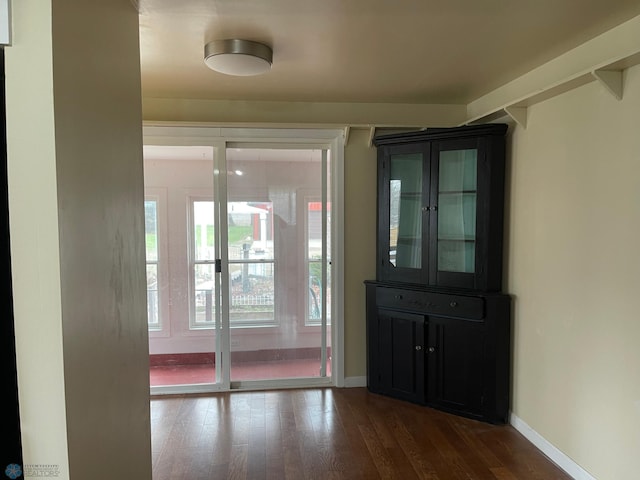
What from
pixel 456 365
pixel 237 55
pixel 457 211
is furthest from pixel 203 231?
pixel 456 365

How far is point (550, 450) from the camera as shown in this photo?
251 cm

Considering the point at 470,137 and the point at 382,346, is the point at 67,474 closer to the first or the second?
the point at 382,346

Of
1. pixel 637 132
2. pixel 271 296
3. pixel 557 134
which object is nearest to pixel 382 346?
pixel 271 296

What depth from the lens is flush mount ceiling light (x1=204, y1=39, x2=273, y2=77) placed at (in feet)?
6.93

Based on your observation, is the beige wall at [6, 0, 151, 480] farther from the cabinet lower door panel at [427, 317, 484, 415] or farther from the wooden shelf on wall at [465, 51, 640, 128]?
the cabinet lower door panel at [427, 317, 484, 415]

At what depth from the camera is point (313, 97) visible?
10.7 ft

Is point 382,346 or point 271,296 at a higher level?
point 271,296

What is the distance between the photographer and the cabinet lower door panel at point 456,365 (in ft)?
9.60

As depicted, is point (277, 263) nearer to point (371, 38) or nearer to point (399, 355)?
point (399, 355)

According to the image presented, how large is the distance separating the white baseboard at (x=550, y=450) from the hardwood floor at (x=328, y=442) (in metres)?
0.04

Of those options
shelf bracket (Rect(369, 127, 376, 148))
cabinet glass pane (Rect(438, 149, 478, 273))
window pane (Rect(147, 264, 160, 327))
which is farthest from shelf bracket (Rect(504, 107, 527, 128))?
window pane (Rect(147, 264, 160, 327))

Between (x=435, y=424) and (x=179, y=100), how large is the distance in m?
3.07

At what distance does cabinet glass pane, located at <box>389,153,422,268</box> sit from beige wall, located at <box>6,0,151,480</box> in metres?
2.24

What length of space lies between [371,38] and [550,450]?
101 inches
